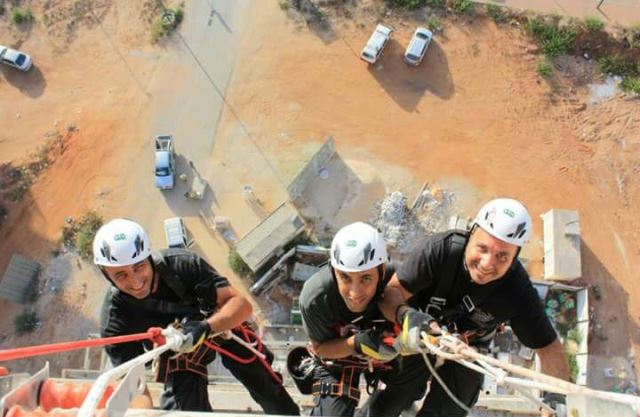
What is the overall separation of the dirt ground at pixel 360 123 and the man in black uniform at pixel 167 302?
8.09 meters

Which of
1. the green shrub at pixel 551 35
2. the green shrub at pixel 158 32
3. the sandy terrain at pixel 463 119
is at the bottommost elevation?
the sandy terrain at pixel 463 119

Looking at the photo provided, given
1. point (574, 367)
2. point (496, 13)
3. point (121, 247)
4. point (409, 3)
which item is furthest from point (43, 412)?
point (496, 13)

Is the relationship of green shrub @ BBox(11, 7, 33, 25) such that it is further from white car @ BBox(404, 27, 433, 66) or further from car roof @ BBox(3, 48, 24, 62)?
white car @ BBox(404, 27, 433, 66)

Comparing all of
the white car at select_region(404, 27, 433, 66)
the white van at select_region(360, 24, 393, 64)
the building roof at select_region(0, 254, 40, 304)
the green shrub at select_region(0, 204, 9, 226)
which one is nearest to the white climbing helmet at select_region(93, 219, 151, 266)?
the building roof at select_region(0, 254, 40, 304)

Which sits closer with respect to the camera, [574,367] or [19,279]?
[574,367]

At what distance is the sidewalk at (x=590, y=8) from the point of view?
52.3 ft

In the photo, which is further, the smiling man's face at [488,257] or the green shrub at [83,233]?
the green shrub at [83,233]

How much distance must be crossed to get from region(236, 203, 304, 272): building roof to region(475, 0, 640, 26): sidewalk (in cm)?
813

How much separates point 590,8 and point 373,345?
14175 millimetres

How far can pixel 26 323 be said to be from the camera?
13758 millimetres

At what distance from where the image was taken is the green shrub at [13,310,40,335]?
45.1 ft

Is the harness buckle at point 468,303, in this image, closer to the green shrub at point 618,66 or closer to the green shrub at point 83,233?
the green shrub at point 83,233

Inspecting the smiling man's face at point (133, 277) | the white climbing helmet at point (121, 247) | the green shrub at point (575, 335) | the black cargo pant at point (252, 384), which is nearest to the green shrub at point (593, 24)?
the green shrub at point (575, 335)

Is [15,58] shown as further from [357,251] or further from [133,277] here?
[357,251]
